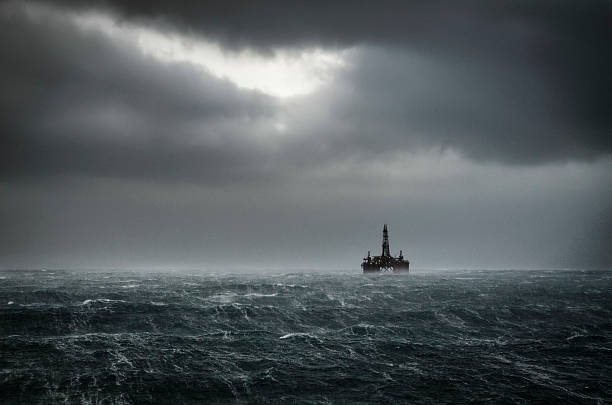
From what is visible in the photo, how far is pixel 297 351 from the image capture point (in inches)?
1864

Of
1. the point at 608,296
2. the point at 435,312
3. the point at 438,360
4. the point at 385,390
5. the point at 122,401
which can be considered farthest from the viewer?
the point at 608,296

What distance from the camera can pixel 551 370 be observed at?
4141 cm

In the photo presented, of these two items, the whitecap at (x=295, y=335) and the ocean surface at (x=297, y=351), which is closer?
the ocean surface at (x=297, y=351)

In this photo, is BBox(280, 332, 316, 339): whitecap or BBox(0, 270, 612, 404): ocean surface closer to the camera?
BBox(0, 270, 612, 404): ocean surface

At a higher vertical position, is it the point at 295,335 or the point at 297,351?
the point at 295,335

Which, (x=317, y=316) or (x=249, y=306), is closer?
(x=317, y=316)

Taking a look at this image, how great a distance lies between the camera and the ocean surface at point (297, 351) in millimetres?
34625

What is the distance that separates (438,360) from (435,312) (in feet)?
93.1

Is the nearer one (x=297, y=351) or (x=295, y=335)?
(x=297, y=351)

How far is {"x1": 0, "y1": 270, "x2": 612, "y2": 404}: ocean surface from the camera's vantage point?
114 feet

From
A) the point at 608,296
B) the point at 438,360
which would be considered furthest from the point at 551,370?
the point at 608,296

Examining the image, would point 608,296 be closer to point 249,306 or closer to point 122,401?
point 249,306

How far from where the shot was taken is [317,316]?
6731 cm

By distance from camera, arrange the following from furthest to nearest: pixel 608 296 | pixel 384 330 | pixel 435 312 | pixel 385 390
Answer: pixel 608 296 < pixel 435 312 < pixel 384 330 < pixel 385 390
